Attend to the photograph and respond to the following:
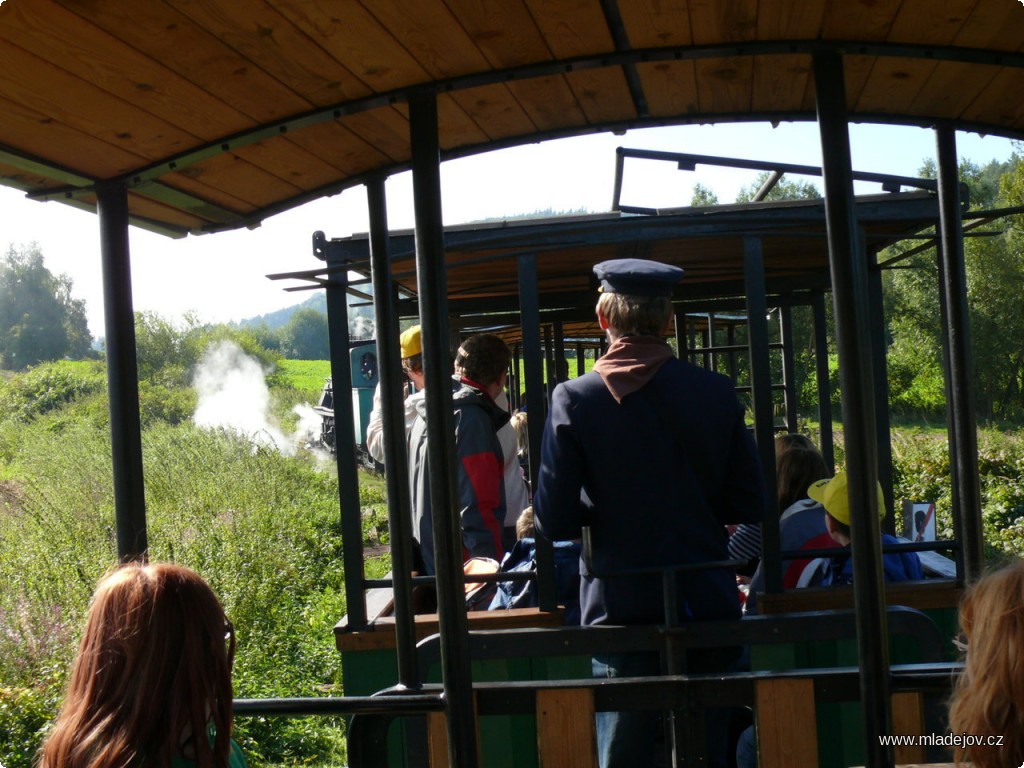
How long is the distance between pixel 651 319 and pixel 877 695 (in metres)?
1.07

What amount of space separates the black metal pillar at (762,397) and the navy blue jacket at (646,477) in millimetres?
912

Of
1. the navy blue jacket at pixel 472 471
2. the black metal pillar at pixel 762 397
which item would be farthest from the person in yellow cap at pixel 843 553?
the navy blue jacket at pixel 472 471

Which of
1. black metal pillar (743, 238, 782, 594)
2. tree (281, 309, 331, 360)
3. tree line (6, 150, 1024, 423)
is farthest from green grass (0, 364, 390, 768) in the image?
tree (281, 309, 331, 360)

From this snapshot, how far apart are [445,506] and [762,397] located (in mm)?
1830

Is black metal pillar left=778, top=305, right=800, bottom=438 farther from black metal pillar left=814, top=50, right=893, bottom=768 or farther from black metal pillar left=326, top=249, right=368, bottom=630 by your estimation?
black metal pillar left=814, top=50, right=893, bottom=768

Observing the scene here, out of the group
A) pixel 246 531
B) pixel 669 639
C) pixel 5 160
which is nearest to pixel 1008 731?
pixel 669 639

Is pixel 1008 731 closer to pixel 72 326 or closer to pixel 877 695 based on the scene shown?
pixel 877 695

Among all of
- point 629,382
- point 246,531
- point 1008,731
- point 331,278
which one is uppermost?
point 331,278

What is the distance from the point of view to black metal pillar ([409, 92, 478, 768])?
6.78 feet

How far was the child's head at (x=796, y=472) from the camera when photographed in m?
4.14

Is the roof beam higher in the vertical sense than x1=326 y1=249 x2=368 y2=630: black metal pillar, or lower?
higher

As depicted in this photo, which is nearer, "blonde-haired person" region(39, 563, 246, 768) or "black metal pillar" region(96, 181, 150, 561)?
"blonde-haired person" region(39, 563, 246, 768)

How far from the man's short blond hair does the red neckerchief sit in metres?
0.03

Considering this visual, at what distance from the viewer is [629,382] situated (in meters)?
2.56
